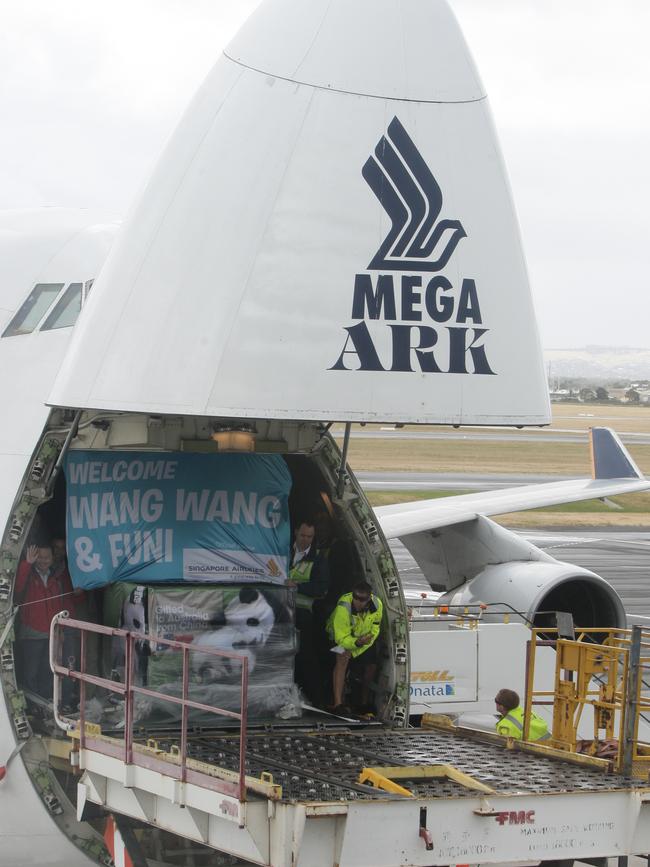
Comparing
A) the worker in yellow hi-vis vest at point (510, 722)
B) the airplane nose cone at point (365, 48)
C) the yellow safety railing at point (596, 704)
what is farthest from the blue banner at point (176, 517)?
the airplane nose cone at point (365, 48)

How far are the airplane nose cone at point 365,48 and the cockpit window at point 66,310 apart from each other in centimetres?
249

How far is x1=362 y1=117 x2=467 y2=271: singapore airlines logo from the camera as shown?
10.5 metres

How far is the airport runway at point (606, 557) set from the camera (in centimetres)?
3571

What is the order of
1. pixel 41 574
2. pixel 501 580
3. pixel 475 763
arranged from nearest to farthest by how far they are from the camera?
1. pixel 475 763
2. pixel 41 574
3. pixel 501 580

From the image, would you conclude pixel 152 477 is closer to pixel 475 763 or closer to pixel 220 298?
pixel 220 298

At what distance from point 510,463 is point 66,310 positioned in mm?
74785

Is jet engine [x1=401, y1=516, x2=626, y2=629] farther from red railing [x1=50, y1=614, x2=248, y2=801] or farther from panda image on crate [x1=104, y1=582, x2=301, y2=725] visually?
red railing [x1=50, y1=614, x2=248, y2=801]

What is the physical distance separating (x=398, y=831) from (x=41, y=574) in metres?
4.53

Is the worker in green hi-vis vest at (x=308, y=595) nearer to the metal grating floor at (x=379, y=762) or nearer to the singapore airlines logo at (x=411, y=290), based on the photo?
the metal grating floor at (x=379, y=762)

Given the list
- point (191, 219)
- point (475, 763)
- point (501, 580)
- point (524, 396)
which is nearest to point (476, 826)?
point (475, 763)

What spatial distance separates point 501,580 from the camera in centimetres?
1803

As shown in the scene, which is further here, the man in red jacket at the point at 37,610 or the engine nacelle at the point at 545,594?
the engine nacelle at the point at 545,594

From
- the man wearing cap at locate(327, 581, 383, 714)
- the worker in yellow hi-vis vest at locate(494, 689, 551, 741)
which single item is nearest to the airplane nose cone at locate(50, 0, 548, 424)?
the man wearing cap at locate(327, 581, 383, 714)

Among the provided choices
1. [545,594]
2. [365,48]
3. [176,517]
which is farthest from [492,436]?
[365,48]
